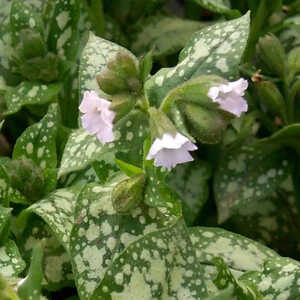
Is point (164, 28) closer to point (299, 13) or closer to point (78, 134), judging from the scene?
point (299, 13)

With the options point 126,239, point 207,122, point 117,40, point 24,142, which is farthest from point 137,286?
point 117,40

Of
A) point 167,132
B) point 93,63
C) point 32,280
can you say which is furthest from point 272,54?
point 32,280

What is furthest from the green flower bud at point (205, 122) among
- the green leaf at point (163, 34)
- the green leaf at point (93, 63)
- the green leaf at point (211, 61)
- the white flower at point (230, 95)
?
the green leaf at point (163, 34)

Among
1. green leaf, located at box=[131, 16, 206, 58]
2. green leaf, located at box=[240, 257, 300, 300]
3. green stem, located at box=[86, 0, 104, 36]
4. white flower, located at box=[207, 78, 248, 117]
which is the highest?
white flower, located at box=[207, 78, 248, 117]

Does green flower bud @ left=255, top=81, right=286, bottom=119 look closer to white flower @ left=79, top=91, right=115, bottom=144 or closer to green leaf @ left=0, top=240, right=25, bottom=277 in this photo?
white flower @ left=79, top=91, right=115, bottom=144

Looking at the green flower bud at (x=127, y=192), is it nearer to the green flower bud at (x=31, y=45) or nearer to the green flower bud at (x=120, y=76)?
the green flower bud at (x=120, y=76)

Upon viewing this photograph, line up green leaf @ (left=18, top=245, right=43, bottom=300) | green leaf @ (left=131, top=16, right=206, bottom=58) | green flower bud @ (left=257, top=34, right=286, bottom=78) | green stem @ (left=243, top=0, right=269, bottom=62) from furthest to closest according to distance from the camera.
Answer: green leaf @ (left=131, top=16, right=206, bottom=58), green stem @ (left=243, top=0, right=269, bottom=62), green flower bud @ (left=257, top=34, right=286, bottom=78), green leaf @ (left=18, top=245, right=43, bottom=300)

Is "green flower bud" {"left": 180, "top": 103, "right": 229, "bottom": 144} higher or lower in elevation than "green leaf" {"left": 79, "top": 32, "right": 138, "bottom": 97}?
higher

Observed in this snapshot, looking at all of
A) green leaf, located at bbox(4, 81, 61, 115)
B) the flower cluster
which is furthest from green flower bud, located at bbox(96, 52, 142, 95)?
green leaf, located at bbox(4, 81, 61, 115)
